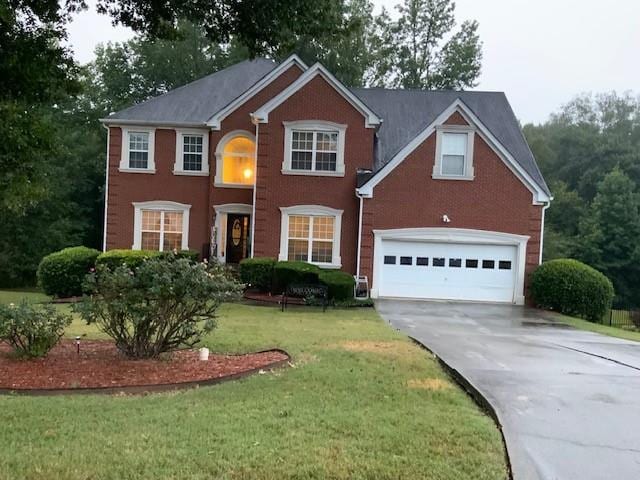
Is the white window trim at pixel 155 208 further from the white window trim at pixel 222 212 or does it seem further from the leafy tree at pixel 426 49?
the leafy tree at pixel 426 49

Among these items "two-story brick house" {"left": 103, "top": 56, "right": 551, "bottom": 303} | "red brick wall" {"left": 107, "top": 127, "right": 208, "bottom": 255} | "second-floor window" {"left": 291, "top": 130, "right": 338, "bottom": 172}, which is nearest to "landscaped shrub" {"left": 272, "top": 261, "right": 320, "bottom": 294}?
"two-story brick house" {"left": 103, "top": 56, "right": 551, "bottom": 303}

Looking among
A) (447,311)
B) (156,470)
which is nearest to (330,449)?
(156,470)

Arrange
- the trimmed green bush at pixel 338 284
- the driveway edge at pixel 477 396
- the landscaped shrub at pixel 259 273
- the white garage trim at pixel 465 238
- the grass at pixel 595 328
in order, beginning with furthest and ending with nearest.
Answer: the white garage trim at pixel 465 238 → the landscaped shrub at pixel 259 273 → the trimmed green bush at pixel 338 284 → the grass at pixel 595 328 → the driveway edge at pixel 477 396

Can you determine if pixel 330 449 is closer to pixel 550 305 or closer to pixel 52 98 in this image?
pixel 52 98

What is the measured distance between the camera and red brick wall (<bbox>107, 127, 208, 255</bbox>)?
22359 mm

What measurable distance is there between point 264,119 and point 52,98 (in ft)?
36.9

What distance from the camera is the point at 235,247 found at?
22859 mm

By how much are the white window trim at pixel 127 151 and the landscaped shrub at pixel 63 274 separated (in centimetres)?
460

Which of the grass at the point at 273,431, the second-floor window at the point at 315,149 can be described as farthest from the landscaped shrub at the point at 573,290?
the grass at the point at 273,431

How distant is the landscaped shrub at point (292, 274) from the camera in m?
18.2

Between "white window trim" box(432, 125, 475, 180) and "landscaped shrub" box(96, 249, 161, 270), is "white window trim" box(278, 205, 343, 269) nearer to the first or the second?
"white window trim" box(432, 125, 475, 180)

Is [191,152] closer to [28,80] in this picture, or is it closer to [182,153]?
[182,153]

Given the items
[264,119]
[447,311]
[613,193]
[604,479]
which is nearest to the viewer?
[604,479]

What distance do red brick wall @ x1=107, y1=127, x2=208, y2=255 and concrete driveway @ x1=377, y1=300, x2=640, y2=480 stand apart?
10.7m
